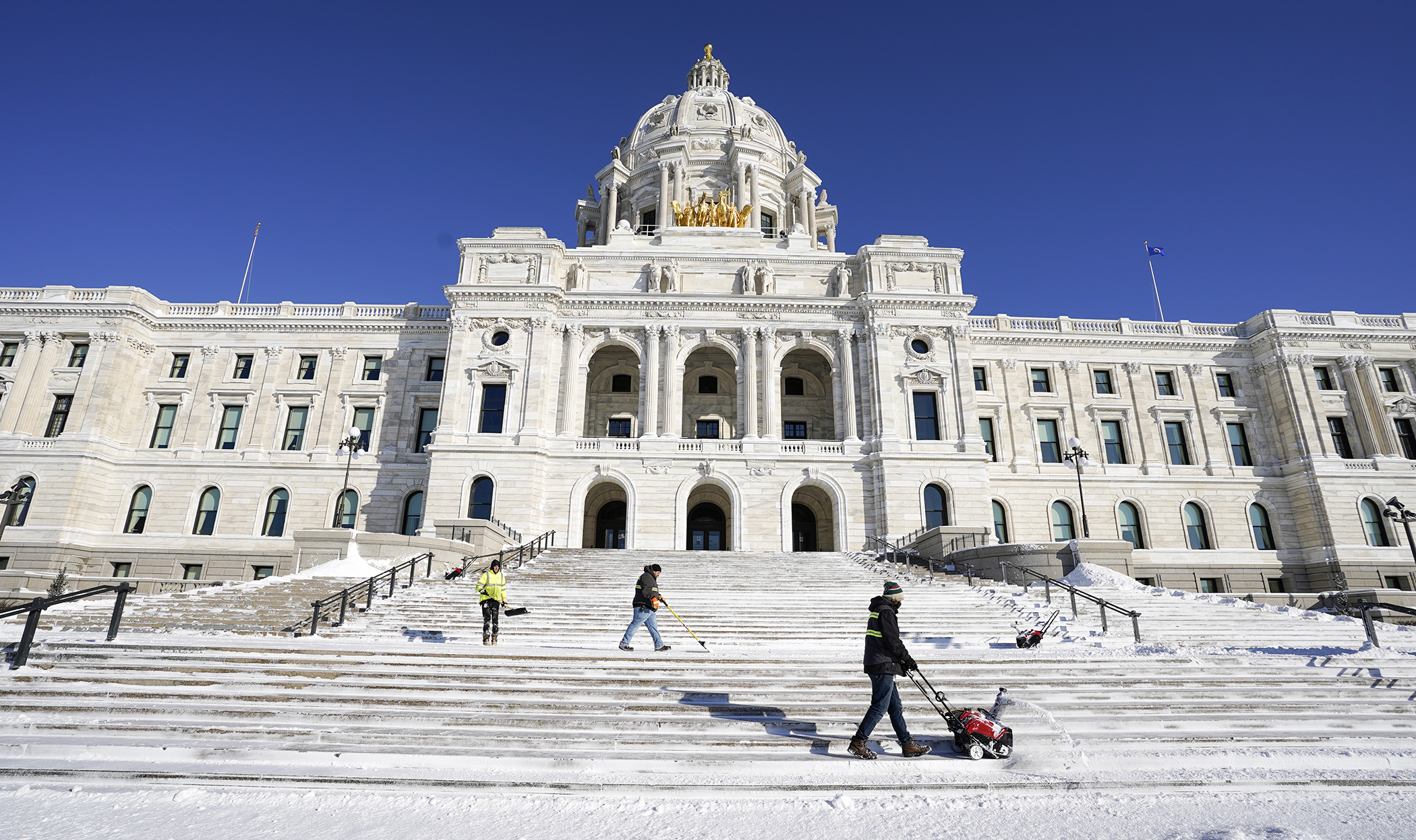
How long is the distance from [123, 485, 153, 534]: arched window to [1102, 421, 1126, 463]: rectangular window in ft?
158

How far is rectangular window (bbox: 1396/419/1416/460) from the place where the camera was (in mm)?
36375

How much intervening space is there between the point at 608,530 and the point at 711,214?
2173cm

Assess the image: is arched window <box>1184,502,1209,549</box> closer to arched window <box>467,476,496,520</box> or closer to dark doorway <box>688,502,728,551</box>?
dark doorway <box>688,502,728,551</box>

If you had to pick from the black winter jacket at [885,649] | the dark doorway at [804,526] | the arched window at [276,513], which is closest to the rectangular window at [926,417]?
the dark doorway at [804,526]

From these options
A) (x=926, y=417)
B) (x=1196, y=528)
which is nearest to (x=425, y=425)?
(x=926, y=417)

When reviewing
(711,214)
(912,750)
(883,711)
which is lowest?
(912,750)

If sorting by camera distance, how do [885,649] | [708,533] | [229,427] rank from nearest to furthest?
[885,649], [229,427], [708,533]

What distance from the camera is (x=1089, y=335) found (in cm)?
3894

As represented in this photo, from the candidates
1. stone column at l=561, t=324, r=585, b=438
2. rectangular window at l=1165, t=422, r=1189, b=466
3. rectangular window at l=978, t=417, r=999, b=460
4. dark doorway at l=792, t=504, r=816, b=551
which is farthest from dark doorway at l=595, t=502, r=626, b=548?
rectangular window at l=1165, t=422, r=1189, b=466

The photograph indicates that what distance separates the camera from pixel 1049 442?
37.3 meters

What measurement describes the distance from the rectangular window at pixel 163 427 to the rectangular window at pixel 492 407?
16956 mm

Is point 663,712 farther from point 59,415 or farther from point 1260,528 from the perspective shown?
point 59,415

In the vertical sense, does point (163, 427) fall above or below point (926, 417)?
below

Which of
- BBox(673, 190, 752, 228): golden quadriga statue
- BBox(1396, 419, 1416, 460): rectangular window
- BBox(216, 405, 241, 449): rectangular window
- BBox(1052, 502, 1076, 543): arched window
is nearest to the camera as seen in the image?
BBox(1052, 502, 1076, 543): arched window
